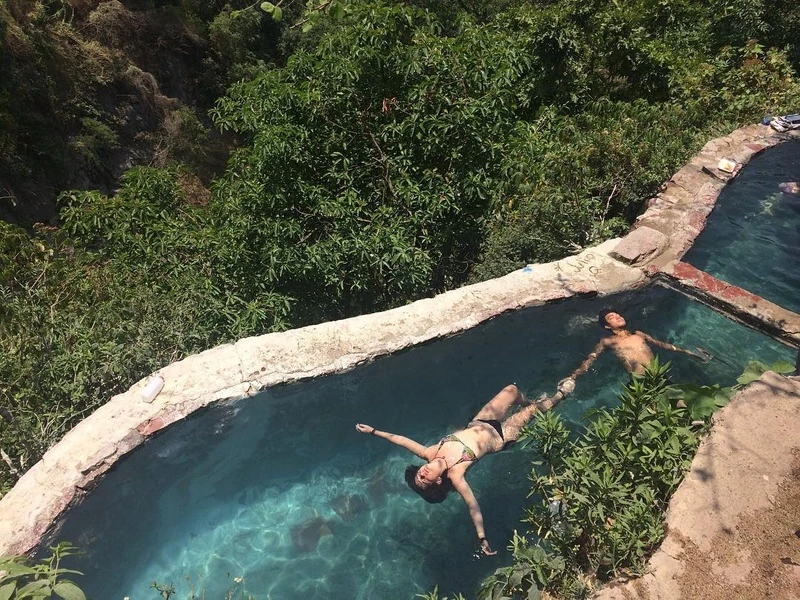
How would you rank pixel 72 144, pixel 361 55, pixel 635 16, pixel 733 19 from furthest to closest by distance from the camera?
pixel 72 144
pixel 733 19
pixel 635 16
pixel 361 55

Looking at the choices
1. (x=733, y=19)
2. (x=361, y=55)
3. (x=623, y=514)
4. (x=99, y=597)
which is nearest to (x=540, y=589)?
(x=623, y=514)

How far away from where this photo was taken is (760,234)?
6.67m

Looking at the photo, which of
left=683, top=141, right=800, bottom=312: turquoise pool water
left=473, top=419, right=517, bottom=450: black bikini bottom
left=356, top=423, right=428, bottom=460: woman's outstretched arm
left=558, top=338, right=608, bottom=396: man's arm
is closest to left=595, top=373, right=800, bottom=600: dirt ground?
left=558, top=338, right=608, bottom=396: man's arm

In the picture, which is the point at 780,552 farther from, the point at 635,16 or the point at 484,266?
the point at 635,16

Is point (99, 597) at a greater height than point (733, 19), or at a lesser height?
lesser

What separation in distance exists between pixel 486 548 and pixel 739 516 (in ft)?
5.43

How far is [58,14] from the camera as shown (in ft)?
35.0

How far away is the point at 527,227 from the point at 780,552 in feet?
12.6

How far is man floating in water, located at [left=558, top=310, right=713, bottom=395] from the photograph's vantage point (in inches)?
200

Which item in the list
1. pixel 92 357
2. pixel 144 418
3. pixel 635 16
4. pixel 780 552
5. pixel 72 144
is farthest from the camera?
pixel 72 144

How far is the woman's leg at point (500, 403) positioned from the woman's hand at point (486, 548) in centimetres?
103

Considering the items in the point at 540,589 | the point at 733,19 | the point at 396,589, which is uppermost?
the point at 733,19

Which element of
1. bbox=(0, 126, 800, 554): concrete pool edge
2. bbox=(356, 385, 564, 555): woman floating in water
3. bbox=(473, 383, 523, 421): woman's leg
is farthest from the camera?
bbox=(473, 383, 523, 421): woman's leg

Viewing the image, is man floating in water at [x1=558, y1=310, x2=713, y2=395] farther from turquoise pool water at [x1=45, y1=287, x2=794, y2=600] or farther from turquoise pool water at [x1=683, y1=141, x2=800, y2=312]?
turquoise pool water at [x1=683, y1=141, x2=800, y2=312]
